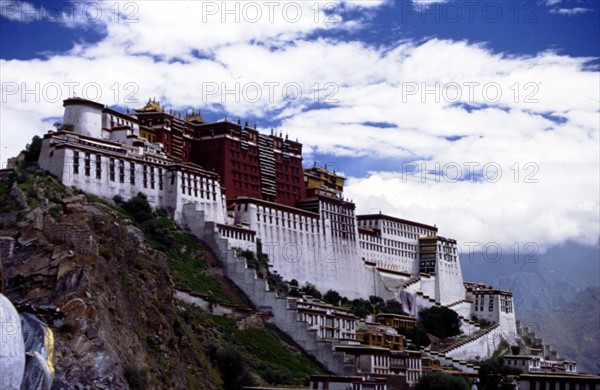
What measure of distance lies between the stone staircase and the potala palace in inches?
3.2

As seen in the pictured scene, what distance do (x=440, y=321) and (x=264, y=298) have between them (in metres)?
25.3

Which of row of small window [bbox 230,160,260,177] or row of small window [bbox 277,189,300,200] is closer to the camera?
row of small window [bbox 230,160,260,177]

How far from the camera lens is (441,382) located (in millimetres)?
68438

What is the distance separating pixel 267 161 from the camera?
91.9 m

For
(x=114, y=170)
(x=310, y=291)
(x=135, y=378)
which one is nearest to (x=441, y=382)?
(x=310, y=291)

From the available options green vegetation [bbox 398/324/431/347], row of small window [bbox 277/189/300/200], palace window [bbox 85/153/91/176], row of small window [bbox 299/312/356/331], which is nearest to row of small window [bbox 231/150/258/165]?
row of small window [bbox 277/189/300/200]

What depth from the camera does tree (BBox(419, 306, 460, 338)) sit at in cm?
9269

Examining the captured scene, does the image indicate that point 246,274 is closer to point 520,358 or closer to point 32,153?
point 32,153

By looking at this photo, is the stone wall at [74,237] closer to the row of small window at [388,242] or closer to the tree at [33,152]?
the tree at [33,152]

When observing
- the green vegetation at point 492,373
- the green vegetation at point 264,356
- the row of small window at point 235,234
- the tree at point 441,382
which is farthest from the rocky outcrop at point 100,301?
the green vegetation at point 492,373

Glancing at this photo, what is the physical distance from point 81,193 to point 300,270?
22915mm

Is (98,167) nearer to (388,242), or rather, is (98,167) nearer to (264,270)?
(264,270)

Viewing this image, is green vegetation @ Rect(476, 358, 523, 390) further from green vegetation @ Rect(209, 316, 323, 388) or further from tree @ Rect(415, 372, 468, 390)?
green vegetation @ Rect(209, 316, 323, 388)

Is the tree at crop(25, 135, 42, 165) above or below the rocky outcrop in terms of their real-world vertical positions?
above
